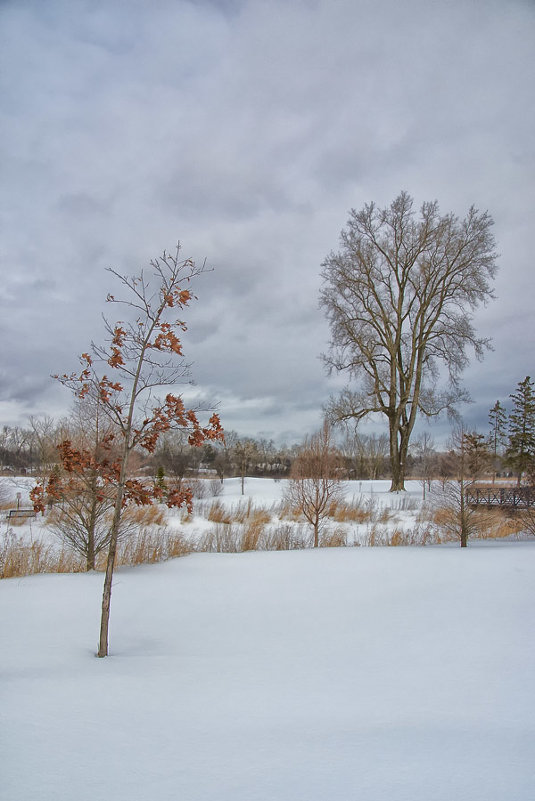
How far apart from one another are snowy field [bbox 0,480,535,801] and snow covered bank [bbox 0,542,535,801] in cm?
1

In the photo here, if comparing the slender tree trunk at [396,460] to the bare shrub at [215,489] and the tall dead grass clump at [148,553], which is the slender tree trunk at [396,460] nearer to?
the bare shrub at [215,489]

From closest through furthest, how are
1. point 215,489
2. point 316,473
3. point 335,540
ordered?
point 316,473 → point 335,540 → point 215,489

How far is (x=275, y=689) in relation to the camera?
3285mm

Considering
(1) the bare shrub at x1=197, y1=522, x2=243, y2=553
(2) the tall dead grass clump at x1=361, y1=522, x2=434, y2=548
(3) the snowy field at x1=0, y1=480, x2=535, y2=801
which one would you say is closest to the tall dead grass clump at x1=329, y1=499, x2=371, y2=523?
(2) the tall dead grass clump at x1=361, y1=522, x2=434, y2=548

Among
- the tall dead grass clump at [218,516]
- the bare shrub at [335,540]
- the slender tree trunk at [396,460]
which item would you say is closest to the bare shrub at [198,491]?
the tall dead grass clump at [218,516]

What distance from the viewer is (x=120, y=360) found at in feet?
14.5

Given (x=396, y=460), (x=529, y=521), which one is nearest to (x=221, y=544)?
(x=529, y=521)

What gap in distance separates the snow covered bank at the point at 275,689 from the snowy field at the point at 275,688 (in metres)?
0.01

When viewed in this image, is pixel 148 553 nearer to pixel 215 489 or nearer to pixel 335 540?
pixel 335 540

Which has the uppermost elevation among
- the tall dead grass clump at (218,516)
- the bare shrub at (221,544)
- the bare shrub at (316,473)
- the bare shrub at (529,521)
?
the bare shrub at (316,473)

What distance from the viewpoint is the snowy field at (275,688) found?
218cm

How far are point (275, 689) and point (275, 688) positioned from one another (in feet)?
0.06

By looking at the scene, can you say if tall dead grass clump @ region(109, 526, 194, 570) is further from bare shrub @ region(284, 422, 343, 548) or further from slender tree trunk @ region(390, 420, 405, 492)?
slender tree trunk @ region(390, 420, 405, 492)

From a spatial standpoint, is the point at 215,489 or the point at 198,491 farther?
the point at 215,489
